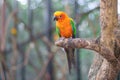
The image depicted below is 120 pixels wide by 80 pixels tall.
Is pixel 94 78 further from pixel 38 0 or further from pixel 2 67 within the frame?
pixel 38 0

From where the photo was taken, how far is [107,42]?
2.69ft

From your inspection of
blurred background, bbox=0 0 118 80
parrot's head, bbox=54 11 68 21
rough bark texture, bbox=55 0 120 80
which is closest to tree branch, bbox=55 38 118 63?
rough bark texture, bbox=55 0 120 80

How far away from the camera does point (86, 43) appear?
0.78 m

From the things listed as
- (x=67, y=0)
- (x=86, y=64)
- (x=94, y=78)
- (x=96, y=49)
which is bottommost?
(x=86, y=64)

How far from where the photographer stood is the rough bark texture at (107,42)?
2.60ft

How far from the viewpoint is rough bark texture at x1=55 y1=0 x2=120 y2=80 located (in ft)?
2.60

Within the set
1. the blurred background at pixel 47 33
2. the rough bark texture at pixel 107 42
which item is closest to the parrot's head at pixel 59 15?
the blurred background at pixel 47 33

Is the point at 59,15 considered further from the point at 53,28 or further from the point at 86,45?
the point at 86,45

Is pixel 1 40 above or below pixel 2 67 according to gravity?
above

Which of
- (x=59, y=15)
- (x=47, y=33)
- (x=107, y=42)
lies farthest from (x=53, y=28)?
(x=107, y=42)

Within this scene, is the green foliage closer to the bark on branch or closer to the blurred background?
the blurred background

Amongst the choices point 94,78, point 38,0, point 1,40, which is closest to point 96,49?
point 94,78

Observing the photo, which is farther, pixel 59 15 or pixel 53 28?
pixel 53 28

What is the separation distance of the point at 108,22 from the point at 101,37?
45 mm
